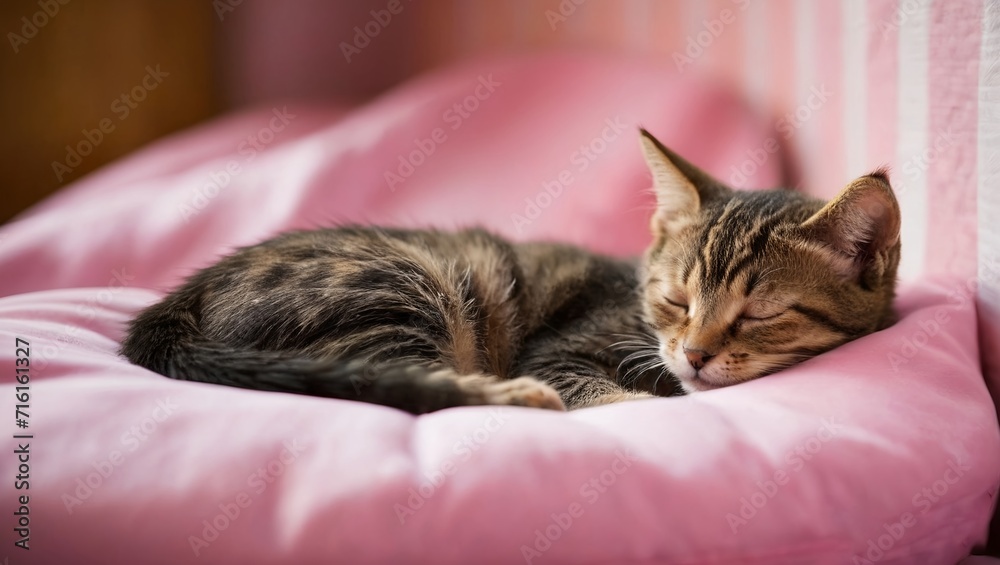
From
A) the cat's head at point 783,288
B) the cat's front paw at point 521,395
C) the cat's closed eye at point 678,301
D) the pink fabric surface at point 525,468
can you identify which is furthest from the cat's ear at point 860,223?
the cat's front paw at point 521,395

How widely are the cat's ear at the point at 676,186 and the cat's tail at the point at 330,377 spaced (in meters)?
0.60

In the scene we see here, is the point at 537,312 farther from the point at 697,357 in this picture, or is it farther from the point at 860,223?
the point at 860,223

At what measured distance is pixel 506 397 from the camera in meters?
1.29

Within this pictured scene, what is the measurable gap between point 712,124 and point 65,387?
197cm

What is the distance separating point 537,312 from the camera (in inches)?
71.1

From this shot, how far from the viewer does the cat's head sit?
144cm

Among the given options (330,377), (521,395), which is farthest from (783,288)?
(330,377)

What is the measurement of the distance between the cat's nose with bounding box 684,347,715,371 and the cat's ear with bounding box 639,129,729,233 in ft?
1.13

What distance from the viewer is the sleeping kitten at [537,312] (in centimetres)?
131

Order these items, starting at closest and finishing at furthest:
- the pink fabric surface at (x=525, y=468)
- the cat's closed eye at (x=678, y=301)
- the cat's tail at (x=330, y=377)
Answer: the pink fabric surface at (x=525, y=468), the cat's tail at (x=330, y=377), the cat's closed eye at (x=678, y=301)

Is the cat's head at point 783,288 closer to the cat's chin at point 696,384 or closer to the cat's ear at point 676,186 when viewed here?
the cat's chin at point 696,384

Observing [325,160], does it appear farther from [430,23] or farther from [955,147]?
[955,147]

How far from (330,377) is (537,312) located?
677 millimetres

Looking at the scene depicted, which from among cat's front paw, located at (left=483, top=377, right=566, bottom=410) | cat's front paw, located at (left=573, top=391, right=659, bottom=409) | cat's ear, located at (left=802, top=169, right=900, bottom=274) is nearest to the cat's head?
cat's ear, located at (left=802, top=169, right=900, bottom=274)
